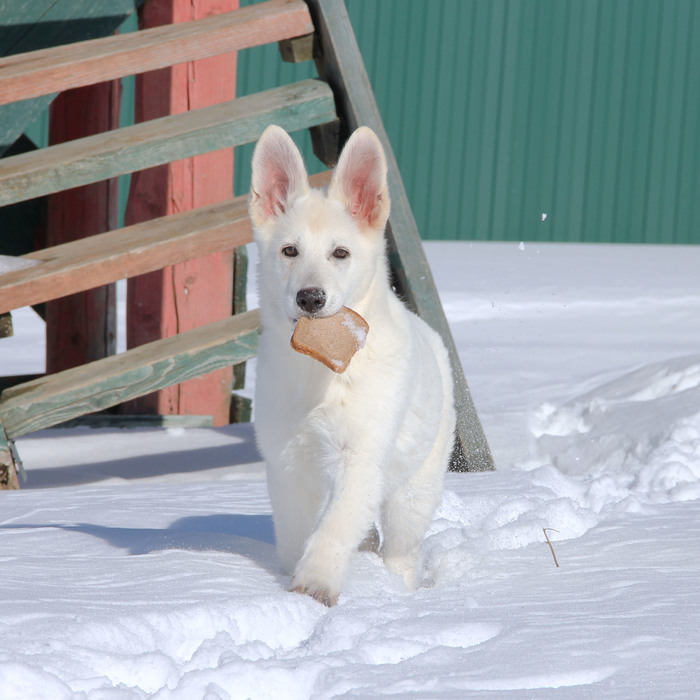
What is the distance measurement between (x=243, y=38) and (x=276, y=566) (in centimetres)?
276

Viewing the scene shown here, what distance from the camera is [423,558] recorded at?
3.21 m

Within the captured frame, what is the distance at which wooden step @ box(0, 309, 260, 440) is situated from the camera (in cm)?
421

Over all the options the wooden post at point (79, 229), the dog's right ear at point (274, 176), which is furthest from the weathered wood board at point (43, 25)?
the dog's right ear at point (274, 176)

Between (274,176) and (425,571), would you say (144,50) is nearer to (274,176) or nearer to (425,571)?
(274,176)

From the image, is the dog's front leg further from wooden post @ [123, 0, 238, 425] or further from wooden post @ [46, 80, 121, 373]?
wooden post @ [46, 80, 121, 373]

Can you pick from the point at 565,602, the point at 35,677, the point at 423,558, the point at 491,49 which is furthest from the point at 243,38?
the point at 491,49

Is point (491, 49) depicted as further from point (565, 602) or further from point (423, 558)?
point (565, 602)

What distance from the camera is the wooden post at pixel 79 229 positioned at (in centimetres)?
613

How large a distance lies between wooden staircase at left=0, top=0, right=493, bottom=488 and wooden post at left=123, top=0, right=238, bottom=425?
3.17 feet

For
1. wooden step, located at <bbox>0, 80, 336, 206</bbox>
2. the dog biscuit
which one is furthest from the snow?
wooden step, located at <bbox>0, 80, 336, 206</bbox>

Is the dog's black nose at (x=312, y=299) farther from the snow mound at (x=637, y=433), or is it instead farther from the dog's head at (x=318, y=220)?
the snow mound at (x=637, y=433)

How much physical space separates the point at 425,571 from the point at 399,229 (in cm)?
205

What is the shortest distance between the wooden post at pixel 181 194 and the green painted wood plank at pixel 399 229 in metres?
1.12

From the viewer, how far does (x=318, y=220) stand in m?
2.94
